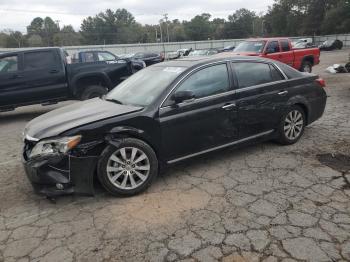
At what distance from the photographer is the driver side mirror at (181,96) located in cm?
445

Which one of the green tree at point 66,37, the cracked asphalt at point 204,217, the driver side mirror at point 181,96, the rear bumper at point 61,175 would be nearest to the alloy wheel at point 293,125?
the cracked asphalt at point 204,217

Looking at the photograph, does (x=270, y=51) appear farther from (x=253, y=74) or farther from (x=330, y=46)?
(x=330, y=46)

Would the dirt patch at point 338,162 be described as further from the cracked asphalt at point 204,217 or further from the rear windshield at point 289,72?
the rear windshield at point 289,72

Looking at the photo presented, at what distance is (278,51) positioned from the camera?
1389 centimetres

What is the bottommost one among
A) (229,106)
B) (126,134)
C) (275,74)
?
(126,134)

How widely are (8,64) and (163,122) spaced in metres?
6.47

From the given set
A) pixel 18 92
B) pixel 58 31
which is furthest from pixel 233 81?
pixel 58 31

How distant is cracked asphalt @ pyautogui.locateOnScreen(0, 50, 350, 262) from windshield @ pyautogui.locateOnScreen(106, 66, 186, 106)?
110cm

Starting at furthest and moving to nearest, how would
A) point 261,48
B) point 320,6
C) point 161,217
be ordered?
point 320,6
point 261,48
point 161,217

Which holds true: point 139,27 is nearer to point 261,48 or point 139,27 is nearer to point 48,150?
point 261,48

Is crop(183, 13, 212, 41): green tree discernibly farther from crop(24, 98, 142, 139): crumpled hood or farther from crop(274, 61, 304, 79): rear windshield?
crop(24, 98, 142, 139): crumpled hood

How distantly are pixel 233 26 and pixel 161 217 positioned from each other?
4030 inches

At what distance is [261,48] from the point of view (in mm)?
13531

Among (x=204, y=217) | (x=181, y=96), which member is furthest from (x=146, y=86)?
(x=204, y=217)
